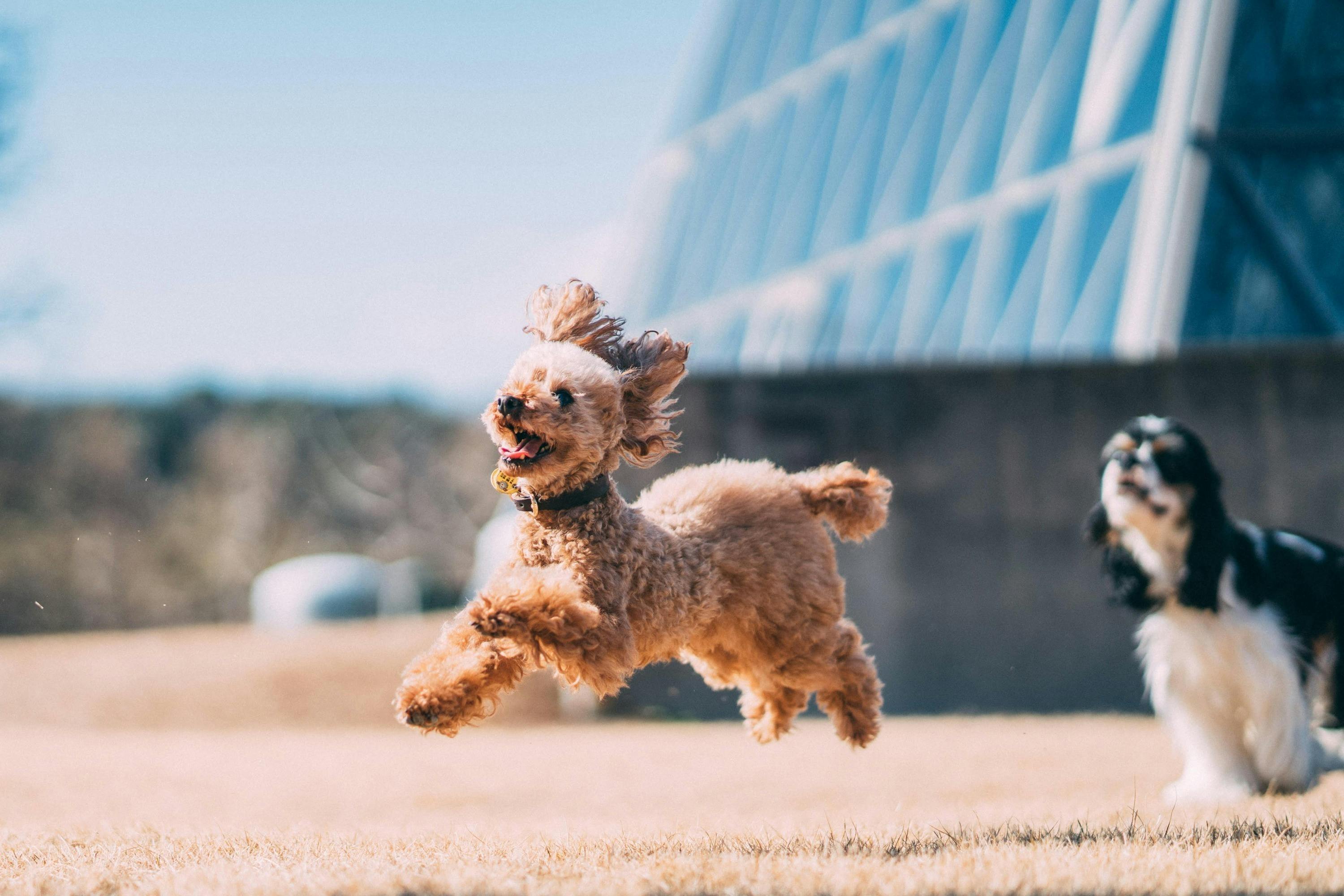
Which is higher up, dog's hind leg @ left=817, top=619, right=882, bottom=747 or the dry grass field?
dog's hind leg @ left=817, top=619, right=882, bottom=747

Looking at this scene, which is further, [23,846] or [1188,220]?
[1188,220]

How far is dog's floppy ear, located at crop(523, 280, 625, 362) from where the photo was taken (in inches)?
152

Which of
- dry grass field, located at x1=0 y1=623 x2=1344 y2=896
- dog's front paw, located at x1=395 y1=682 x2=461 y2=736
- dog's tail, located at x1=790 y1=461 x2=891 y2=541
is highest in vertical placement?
dog's tail, located at x1=790 y1=461 x2=891 y2=541

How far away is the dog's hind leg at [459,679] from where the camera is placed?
314cm

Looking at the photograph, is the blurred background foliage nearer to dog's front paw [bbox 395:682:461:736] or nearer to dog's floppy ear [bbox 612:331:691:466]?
dog's floppy ear [bbox 612:331:691:466]

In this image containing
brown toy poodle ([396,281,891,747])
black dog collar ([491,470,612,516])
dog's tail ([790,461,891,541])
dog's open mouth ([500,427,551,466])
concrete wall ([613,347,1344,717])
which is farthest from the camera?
concrete wall ([613,347,1344,717])

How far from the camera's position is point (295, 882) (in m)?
3.58

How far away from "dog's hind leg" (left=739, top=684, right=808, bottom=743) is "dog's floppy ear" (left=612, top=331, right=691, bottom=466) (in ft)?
3.10

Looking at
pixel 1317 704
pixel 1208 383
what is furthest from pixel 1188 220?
pixel 1317 704

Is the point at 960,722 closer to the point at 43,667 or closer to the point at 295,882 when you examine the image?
the point at 295,882

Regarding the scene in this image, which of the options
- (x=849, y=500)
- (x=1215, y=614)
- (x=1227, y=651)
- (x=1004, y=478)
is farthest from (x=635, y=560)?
(x=1004, y=478)

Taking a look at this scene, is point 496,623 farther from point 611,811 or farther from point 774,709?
point 611,811

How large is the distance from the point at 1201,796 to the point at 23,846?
5272 millimetres

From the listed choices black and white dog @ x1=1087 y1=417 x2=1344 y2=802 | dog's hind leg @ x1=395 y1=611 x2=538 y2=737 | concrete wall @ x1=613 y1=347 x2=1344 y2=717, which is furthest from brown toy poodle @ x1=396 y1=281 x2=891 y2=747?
concrete wall @ x1=613 y1=347 x2=1344 y2=717
